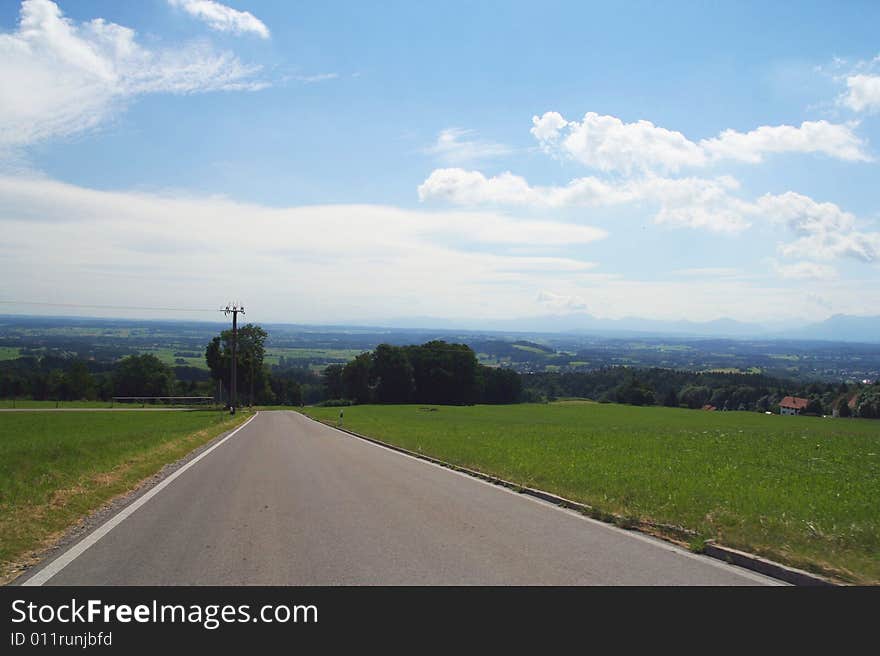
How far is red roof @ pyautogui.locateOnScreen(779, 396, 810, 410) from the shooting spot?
100 m

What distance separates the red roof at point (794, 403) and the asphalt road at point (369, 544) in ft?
332

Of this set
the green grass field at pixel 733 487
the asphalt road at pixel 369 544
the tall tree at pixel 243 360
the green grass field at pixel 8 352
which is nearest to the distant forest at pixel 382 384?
the tall tree at pixel 243 360

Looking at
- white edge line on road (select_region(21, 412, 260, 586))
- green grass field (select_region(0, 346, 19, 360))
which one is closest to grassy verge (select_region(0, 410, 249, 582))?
white edge line on road (select_region(21, 412, 260, 586))

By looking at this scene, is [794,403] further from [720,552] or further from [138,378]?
[720,552]

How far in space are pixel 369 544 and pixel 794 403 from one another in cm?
10875

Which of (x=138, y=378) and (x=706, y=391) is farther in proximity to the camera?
(x=706, y=391)

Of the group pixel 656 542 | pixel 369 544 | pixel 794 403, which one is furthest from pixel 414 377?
pixel 369 544

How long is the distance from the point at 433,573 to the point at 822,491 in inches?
362

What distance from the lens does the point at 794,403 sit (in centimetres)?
10262

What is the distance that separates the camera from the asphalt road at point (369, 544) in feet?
22.6

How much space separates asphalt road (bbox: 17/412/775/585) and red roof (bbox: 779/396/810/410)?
101066mm

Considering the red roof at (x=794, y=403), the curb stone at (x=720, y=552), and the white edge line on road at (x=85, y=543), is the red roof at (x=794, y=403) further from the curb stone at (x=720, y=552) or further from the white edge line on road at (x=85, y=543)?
the white edge line on road at (x=85, y=543)
